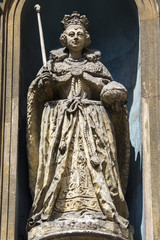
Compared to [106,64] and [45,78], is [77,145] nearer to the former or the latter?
[45,78]

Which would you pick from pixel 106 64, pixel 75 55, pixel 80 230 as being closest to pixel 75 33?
pixel 75 55

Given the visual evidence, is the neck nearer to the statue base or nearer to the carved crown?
the carved crown

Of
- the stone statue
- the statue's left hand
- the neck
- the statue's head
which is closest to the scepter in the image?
the stone statue

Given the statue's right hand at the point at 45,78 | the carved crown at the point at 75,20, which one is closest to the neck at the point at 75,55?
the carved crown at the point at 75,20

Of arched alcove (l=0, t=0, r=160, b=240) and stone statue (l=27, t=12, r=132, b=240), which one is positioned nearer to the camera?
stone statue (l=27, t=12, r=132, b=240)

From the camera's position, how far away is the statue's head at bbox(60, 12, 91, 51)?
10367 mm

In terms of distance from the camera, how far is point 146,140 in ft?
33.2

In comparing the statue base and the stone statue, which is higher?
the stone statue

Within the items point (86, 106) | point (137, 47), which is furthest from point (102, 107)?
point (137, 47)

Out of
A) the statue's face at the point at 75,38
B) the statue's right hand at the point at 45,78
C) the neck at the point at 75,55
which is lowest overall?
the statue's right hand at the point at 45,78

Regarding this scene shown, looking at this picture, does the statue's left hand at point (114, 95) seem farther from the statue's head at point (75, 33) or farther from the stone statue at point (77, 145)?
the statue's head at point (75, 33)

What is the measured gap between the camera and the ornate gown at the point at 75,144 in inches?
376

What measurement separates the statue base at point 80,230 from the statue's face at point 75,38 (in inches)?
69.8

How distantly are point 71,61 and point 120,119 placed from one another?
0.75 metres
